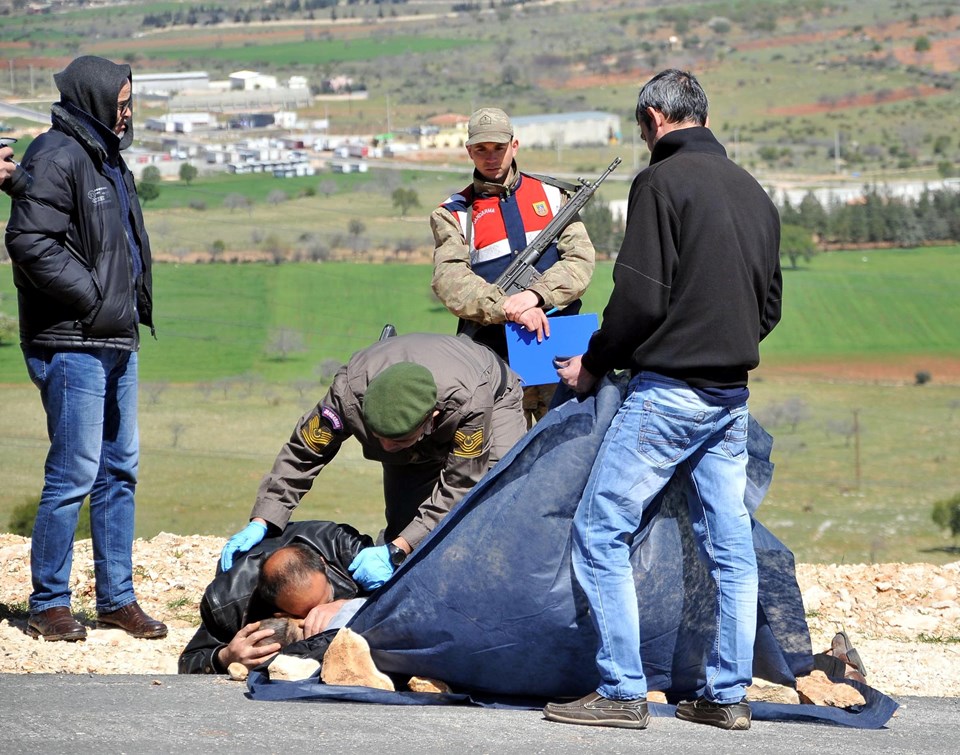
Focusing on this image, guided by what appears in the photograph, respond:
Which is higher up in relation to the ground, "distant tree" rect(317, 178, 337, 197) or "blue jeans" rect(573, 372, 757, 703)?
"distant tree" rect(317, 178, 337, 197)

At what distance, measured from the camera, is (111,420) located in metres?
4.45

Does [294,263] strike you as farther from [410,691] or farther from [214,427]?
[410,691]

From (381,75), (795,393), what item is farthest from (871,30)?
(795,393)

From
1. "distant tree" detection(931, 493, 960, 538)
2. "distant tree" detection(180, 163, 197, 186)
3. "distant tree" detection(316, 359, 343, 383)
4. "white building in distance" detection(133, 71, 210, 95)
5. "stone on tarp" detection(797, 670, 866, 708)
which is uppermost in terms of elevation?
"white building in distance" detection(133, 71, 210, 95)

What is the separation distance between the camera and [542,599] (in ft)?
12.1

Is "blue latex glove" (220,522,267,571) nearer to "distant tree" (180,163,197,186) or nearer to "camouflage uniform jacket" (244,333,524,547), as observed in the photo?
"camouflage uniform jacket" (244,333,524,547)

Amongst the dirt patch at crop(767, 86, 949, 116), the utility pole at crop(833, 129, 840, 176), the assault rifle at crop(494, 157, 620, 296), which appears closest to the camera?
the assault rifle at crop(494, 157, 620, 296)

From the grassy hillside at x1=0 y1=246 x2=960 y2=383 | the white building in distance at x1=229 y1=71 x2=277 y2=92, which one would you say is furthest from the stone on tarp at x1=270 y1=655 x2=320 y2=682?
the white building in distance at x1=229 y1=71 x2=277 y2=92

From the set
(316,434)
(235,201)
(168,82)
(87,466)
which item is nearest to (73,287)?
(87,466)

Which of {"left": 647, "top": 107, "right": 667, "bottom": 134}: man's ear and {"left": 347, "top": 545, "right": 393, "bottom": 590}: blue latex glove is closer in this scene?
{"left": 647, "top": 107, "right": 667, "bottom": 134}: man's ear

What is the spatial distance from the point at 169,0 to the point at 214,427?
1284 inches

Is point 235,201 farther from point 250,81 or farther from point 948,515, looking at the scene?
point 948,515

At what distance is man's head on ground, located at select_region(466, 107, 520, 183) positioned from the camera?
4.72m

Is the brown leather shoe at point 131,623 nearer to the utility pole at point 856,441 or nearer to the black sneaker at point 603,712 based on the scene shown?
the black sneaker at point 603,712
